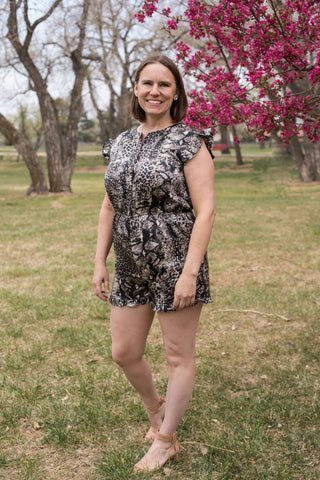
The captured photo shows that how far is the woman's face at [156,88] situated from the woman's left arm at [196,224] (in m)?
0.33

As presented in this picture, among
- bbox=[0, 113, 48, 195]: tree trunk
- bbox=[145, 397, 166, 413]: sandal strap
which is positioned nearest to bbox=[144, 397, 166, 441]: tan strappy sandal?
bbox=[145, 397, 166, 413]: sandal strap

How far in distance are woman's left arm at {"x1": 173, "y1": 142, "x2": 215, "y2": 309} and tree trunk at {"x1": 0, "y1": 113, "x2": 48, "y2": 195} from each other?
15.6 metres

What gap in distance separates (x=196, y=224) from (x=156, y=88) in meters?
0.72

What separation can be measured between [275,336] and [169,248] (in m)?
2.50

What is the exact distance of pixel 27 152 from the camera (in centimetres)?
1764

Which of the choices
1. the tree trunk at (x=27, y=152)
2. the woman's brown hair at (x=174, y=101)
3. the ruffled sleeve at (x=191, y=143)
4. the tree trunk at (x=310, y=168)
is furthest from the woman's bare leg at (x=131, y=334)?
the tree trunk at (x=310, y=168)

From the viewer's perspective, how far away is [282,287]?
6066 millimetres

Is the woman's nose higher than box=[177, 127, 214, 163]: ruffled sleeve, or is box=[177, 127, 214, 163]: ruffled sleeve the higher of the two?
the woman's nose

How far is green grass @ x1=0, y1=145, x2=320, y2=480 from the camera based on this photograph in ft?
9.30

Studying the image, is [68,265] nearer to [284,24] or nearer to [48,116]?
[284,24]

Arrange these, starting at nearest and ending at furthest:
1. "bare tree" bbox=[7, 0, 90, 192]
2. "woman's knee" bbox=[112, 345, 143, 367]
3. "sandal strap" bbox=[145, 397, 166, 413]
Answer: "woman's knee" bbox=[112, 345, 143, 367], "sandal strap" bbox=[145, 397, 166, 413], "bare tree" bbox=[7, 0, 90, 192]

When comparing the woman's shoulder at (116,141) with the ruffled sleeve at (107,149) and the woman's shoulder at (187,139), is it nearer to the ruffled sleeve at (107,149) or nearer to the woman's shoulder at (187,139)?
the ruffled sleeve at (107,149)

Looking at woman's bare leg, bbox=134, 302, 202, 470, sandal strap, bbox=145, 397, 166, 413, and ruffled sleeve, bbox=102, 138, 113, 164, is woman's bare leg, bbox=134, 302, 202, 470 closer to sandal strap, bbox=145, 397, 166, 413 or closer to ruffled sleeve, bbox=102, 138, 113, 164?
sandal strap, bbox=145, 397, 166, 413

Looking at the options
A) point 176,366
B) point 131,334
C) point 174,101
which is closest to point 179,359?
point 176,366
